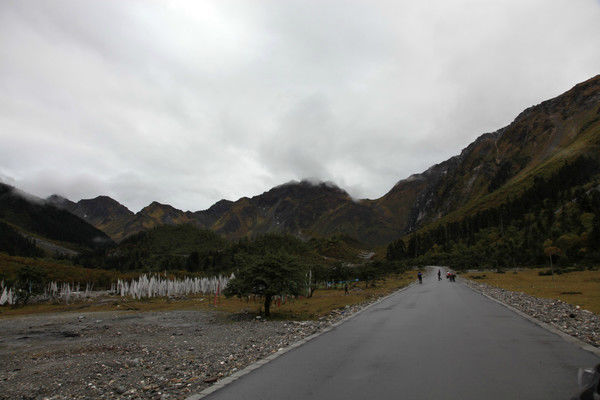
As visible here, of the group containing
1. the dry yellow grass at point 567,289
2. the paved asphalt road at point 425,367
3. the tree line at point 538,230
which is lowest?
the dry yellow grass at point 567,289

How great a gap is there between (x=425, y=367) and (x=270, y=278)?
16158mm

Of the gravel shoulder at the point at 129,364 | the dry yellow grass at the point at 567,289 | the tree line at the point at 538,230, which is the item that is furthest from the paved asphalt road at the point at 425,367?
the tree line at the point at 538,230

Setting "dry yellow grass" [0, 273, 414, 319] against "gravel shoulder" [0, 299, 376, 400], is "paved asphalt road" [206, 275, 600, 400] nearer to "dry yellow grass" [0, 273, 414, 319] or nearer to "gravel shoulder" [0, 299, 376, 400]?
"gravel shoulder" [0, 299, 376, 400]

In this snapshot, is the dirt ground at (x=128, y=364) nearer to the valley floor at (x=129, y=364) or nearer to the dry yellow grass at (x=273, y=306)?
the valley floor at (x=129, y=364)

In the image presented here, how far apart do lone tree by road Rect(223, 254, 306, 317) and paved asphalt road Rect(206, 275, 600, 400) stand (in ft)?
32.5

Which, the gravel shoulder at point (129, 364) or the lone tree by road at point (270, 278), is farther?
the lone tree by road at point (270, 278)

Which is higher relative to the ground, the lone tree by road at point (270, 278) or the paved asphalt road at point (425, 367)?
the lone tree by road at point (270, 278)

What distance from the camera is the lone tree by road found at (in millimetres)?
23469

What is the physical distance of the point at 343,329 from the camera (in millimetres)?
14750

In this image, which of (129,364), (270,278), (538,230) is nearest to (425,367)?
(129,364)

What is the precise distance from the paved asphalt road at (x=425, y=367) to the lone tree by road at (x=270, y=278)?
32.5 feet

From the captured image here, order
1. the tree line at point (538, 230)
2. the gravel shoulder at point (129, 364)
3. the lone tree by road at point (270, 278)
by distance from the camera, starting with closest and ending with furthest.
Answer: the gravel shoulder at point (129, 364)
the lone tree by road at point (270, 278)
the tree line at point (538, 230)

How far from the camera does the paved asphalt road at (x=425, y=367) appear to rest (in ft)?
21.7

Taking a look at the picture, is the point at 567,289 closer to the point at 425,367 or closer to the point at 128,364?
the point at 425,367
